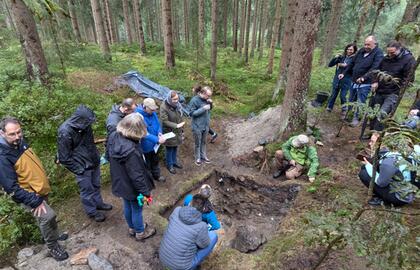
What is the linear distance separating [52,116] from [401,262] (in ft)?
23.1

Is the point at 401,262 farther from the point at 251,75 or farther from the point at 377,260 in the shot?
the point at 251,75

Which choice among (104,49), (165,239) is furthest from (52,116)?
(104,49)

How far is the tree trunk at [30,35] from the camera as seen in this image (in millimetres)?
7145

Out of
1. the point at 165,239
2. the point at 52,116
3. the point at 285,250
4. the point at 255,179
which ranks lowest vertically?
the point at 255,179

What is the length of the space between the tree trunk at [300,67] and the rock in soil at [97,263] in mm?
5164

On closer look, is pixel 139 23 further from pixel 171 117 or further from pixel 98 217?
pixel 98 217

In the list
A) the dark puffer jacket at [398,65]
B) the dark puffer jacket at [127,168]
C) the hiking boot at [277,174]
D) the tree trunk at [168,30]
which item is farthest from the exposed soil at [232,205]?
the tree trunk at [168,30]

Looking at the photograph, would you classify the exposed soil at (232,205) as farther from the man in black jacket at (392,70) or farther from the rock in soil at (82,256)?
the man in black jacket at (392,70)

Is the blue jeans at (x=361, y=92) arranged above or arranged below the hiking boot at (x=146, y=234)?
above

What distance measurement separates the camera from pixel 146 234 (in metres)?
4.52

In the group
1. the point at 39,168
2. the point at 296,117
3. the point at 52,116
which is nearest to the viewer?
the point at 39,168

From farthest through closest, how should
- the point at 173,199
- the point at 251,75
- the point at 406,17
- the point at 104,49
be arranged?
1. the point at 251,75
2. the point at 104,49
3. the point at 406,17
4. the point at 173,199

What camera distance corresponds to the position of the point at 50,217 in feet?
12.3

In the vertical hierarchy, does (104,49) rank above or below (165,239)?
above
